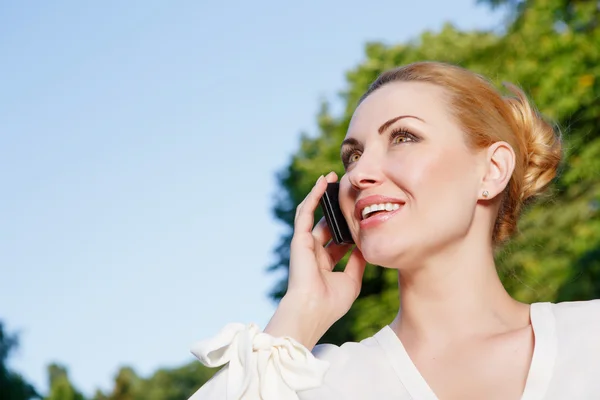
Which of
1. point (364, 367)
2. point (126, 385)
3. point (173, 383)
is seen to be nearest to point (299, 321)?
point (364, 367)

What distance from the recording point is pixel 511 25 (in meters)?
17.5

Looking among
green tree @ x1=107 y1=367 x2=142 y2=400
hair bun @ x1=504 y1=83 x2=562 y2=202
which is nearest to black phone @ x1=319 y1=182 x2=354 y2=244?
hair bun @ x1=504 y1=83 x2=562 y2=202

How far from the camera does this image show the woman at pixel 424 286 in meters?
2.71

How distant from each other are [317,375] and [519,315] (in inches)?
31.2

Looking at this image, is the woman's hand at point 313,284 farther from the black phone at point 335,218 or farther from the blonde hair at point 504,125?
the blonde hair at point 504,125

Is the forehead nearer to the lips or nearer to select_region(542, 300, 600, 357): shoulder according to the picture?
the lips

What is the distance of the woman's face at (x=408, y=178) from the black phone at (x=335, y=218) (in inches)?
2.1

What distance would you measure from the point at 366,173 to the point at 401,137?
0.58 ft

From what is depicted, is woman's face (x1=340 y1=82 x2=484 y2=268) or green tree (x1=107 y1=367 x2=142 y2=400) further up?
green tree (x1=107 y1=367 x2=142 y2=400)

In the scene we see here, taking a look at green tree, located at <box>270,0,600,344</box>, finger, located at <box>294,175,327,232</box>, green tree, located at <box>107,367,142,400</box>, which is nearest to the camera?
finger, located at <box>294,175,327,232</box>

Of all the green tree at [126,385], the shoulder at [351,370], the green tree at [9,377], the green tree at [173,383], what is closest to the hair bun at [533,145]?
the shoulder at [351,370]

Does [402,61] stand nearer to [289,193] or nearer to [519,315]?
[289,193]

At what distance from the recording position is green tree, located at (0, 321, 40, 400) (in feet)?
71.1

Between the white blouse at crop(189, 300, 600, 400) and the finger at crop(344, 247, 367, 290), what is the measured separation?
324mm
